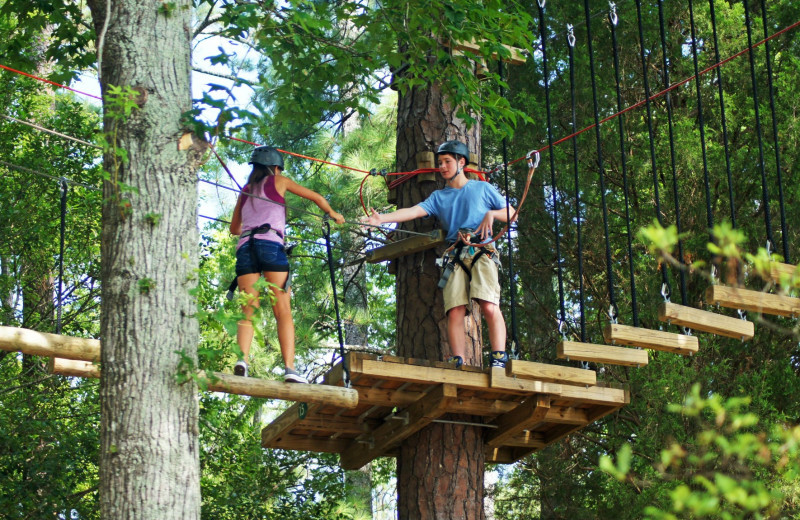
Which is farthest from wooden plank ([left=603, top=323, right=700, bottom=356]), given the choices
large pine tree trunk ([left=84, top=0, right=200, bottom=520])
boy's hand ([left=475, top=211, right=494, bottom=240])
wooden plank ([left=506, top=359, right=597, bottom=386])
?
large pine tree trunk ([left=84, top=0, right=200, bottom=520])

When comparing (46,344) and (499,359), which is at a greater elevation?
(499,359)

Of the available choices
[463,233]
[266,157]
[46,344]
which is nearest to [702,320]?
[463,233]

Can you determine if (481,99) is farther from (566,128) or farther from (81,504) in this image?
(81,504)

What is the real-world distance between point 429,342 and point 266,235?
4.01ft

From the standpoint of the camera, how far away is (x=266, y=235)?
5.16 metres

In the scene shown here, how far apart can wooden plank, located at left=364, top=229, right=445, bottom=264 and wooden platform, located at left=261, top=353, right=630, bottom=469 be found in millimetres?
907

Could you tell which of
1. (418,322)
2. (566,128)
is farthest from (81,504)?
(566,128)

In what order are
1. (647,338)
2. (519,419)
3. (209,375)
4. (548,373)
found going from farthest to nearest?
(519,419), (548,373), (647,338), (209,375)

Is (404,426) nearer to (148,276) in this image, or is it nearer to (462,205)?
(462,205)

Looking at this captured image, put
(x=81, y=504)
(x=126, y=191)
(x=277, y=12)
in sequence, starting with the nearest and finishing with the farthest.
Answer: (x=126, y=191) < (x=277, y=12) < (x=81, y=504)

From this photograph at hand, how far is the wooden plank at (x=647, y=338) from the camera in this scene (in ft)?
15.7

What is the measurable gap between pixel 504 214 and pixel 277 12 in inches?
63.9

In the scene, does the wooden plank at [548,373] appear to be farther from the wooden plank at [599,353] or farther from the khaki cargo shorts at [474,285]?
the khaki cargo shorts at [474,285]

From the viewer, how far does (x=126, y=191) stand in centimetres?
397
